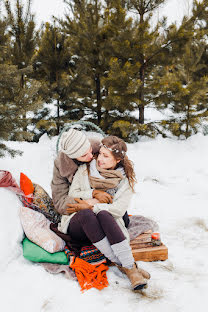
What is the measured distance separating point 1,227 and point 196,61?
7.34 meters

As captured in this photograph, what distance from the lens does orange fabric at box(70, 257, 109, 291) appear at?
2.05 m

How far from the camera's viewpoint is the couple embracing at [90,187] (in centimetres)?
223

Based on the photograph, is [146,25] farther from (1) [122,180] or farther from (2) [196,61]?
(1) [122,180]

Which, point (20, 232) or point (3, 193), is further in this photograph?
point (3, 193)

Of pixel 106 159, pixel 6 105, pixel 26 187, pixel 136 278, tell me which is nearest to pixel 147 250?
pixel 136 278

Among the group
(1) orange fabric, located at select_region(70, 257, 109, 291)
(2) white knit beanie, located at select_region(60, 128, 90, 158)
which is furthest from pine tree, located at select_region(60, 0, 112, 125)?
(1) orange fabric, located at select_region(70, 257, 109, 291)

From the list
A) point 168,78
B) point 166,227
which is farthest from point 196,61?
point 166,227

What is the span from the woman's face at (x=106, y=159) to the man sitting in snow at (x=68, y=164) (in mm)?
120

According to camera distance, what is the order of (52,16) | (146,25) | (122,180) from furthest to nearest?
(52,16) < (146,25) < (122,180)

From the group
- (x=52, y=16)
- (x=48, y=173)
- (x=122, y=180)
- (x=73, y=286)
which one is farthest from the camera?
(x=52, y=16)

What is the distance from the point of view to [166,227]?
3.43 metres

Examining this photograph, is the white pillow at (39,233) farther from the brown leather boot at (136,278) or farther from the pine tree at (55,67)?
the pine tree at (55,67)

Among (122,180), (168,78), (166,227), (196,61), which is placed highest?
(196,61)

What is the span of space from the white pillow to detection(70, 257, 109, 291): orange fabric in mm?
222
